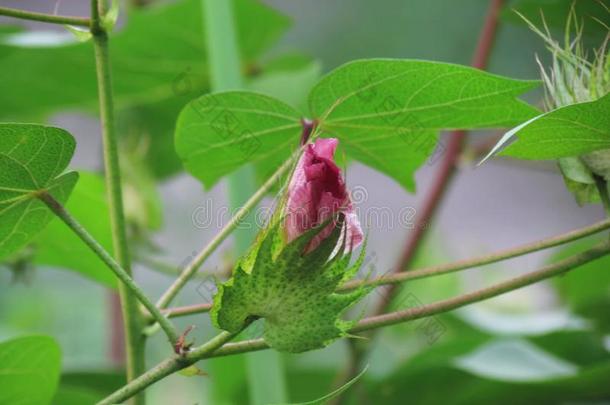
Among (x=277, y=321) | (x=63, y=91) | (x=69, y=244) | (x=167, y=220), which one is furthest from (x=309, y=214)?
(x=167, y=220)

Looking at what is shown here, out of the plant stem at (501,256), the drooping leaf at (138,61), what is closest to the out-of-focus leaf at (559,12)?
the drooping leaf at (138,61)

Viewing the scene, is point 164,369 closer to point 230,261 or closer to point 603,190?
point 603,190

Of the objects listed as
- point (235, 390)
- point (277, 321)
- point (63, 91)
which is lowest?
point (235, 390)

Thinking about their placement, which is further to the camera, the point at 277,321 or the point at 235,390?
the point at 235,390

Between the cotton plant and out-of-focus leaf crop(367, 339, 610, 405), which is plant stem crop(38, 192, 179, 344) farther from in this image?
out-of-focus leaf crop(367, 339, 610, 405)

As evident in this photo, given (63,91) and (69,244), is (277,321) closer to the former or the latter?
(69,244)

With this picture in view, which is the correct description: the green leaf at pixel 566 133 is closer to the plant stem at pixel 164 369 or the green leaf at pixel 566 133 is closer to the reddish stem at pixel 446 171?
the plant stem at pixel 164 369

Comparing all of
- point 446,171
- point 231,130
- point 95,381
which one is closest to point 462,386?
point 446,171

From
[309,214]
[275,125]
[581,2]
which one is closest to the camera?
[309,214]
